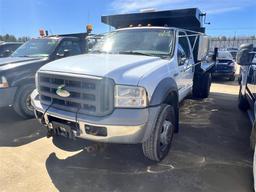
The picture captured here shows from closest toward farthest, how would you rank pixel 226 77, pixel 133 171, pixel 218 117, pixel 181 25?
1. pixel 133 171
2. pixel 218 117
3. pixel 181 25
4. pixel 226 77

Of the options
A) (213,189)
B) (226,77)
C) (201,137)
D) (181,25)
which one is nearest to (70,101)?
(213,189)

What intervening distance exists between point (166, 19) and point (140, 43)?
9.27 ft

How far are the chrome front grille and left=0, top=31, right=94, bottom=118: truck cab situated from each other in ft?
6.55

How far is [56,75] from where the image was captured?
10.6ft

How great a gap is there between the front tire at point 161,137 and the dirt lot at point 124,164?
0.20 m

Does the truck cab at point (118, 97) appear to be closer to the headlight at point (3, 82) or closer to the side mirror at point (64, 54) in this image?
the headlight at point (3, 82)

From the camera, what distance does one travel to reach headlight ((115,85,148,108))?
9.54 ft

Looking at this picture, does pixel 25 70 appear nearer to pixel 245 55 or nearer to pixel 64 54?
pixel 64 54

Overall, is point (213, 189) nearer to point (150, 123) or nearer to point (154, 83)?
point (150, 123)

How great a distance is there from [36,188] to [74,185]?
471 millimetres

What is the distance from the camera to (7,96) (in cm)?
500

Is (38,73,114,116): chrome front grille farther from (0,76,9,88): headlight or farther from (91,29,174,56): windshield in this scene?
(0,76,9,88): headlight

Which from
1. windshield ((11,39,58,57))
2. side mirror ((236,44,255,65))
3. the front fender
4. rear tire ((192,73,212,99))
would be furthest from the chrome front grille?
rear tire ((192,73,212,99))

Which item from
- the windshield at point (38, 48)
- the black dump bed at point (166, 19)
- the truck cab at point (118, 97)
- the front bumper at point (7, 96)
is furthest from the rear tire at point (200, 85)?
the front bumper at point (7, 96)
